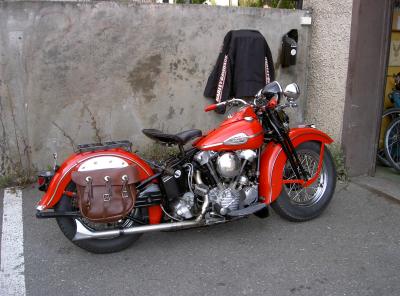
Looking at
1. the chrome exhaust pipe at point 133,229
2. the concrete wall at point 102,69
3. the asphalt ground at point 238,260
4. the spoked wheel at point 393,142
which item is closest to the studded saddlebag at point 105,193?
the chrome exhaust pipe at point 133,229

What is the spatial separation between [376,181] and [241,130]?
237 cm

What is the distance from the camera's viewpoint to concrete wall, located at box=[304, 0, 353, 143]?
5.11 m

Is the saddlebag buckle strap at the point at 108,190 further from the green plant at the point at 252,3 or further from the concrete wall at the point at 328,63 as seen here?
the green plant at the point at 252,3

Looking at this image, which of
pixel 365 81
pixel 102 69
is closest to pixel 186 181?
pixel 102 69

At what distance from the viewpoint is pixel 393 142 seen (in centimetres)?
572

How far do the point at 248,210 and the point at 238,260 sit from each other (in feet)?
1.34

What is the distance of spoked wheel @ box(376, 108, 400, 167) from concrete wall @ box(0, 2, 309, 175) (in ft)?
5.44

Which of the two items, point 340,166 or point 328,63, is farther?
point 328,63

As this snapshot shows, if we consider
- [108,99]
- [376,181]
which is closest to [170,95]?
[108,99]

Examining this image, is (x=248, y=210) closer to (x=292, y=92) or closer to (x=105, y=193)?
(x=292, y=92)

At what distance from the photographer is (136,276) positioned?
3.29 meters

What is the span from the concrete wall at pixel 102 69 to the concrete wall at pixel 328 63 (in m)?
0.34

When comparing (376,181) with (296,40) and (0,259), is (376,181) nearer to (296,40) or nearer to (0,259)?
(296,40)

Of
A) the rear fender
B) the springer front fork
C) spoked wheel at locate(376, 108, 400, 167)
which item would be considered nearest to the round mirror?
the springer front fork
